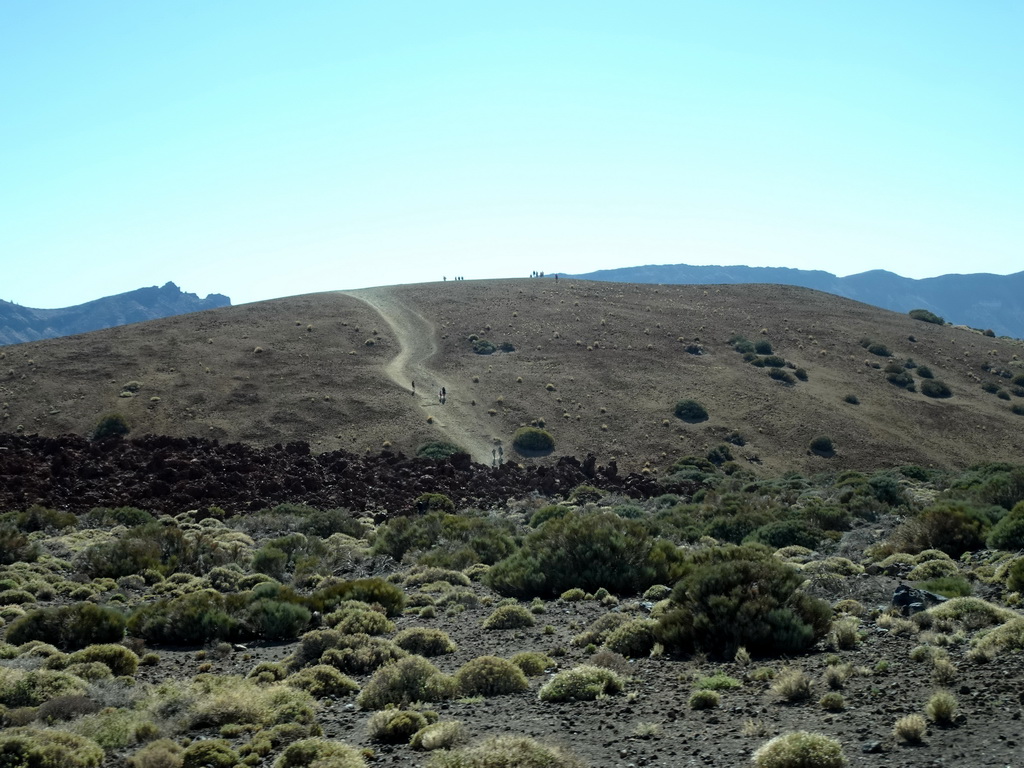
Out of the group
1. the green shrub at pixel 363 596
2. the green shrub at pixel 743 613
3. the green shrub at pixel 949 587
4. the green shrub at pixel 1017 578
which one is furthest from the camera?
the green shrub at pixel 363 596

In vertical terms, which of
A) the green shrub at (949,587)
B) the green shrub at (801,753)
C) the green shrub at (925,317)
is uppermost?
the green shrub at (925,317)

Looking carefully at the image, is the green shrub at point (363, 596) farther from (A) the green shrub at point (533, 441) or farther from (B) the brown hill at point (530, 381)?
(A) the green shrub at point (533, 441)

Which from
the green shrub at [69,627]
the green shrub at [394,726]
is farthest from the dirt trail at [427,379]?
the green shrub at [394,726]

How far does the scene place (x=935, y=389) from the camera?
211ft

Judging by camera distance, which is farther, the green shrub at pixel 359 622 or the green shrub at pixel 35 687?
the green shrub at pixel 359 622

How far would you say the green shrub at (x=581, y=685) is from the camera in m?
10.2

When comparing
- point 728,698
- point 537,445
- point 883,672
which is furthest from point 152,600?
point 537,445

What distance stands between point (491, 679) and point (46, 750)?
191 inches

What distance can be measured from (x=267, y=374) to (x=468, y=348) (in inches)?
660

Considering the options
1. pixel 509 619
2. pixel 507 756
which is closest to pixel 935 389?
pixel 509 619

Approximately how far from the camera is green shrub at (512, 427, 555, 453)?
51062 mm

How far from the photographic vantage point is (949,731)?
305 inches

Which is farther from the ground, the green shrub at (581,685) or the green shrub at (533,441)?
the green shrub at (581,685)

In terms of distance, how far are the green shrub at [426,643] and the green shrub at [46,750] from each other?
546 cm
